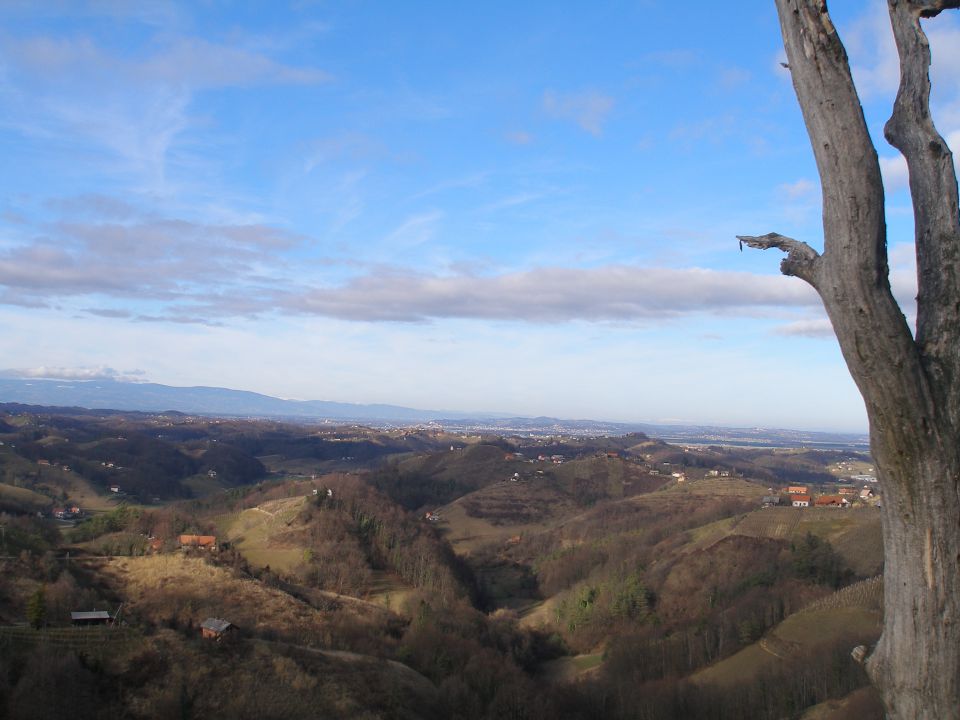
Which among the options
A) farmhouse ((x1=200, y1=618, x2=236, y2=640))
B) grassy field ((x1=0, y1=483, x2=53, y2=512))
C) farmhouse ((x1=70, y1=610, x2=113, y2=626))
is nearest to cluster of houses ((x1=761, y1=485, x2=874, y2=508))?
farmhouse ((x1=200, y1=618, x2=236, y2=640))

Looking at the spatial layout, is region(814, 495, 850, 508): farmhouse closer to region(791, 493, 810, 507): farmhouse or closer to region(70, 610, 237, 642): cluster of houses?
region(791, 493, 810, 507): farmhouse

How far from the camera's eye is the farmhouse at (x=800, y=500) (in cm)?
10019

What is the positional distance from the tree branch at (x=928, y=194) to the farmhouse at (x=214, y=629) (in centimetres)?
3652

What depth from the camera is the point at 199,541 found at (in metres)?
67.0

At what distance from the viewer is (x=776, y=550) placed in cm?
7256

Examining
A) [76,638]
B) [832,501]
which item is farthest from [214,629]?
[832,501]

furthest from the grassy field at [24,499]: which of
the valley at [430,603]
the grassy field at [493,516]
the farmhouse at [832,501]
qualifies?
the farmhouse at [832,501]

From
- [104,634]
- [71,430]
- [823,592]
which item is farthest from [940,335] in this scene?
[71,430]

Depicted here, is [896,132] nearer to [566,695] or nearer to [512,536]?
[566,695]

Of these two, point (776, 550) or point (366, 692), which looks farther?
point (776, 550)

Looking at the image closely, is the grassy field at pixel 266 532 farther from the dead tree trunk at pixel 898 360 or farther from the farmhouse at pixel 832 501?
the farmhouse at pixel 832 501

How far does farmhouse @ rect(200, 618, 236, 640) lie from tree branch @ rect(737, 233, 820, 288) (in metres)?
36.0

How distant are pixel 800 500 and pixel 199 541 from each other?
8214 cm

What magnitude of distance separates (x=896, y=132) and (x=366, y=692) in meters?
33.2
